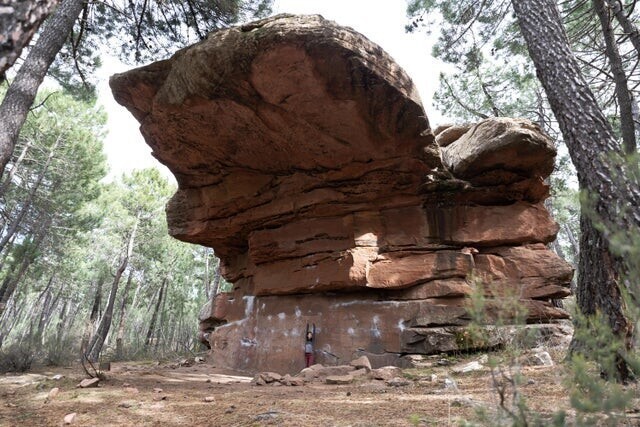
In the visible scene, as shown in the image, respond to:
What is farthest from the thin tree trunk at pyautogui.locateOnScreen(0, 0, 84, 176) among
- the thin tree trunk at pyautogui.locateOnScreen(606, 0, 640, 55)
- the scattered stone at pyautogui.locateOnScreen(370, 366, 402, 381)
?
the thin tree trunk at pyautogui.locateOnScreen(606, 0, 640, 55)

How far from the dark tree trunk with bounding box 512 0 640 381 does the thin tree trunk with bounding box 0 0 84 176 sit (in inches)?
270

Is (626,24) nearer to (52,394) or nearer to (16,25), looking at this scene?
(16,25)

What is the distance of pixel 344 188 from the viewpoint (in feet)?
26.8

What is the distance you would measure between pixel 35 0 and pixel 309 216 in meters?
6.70

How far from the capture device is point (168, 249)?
22625mm

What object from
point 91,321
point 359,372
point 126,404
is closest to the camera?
point 126,404

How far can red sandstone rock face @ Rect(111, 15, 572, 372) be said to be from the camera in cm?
648

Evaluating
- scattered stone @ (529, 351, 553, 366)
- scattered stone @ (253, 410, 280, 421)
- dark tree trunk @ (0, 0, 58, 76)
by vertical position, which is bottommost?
scattered stone @ (253, 410, 280, 421)

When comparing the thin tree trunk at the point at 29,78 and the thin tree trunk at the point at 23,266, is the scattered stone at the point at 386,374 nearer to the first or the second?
the thin tree trunk at the point at 29,78

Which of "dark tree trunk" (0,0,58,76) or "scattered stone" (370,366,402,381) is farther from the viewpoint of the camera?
"scattered stone" (370,366,402,381)

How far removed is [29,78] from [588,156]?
8.06m

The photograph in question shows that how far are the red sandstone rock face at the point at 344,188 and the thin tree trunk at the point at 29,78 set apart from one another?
3.61ft

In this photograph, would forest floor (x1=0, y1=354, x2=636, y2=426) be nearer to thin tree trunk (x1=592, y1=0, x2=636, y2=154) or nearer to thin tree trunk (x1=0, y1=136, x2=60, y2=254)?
thin tree trunk (x1=592, y1=0, x2=636, y2=154)

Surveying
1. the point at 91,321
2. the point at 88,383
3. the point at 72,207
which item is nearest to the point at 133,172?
the point at 72,207
